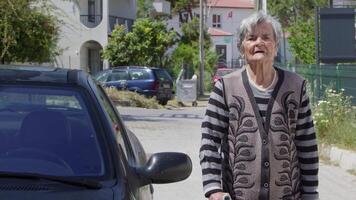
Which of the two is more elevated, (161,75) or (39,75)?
(39,75)

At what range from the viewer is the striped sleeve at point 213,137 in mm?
3975

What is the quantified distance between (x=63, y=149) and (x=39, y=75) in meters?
0.71

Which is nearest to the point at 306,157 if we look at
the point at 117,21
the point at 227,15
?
the point at 117,21

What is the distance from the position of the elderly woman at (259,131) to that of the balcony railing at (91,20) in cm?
3982

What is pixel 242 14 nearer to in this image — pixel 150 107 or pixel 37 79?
pixel 150 107


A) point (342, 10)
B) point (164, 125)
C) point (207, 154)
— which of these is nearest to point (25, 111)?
point (207, 154)

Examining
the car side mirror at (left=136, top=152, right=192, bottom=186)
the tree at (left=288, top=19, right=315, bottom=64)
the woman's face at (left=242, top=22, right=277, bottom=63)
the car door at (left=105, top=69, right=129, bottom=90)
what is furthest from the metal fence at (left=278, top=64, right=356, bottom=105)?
the tree at (left=288, top=19, right=315, bottom=64)

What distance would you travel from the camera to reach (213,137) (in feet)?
13.2

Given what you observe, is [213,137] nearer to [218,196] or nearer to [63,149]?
[218,196]

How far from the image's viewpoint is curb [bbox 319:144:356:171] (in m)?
11.1

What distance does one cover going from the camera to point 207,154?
3.99 meters

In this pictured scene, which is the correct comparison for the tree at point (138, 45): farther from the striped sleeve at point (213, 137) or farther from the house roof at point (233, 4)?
the house roof at point (233, 4)

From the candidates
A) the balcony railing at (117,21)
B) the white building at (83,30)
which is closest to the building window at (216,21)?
the balcony railing at (117,21)

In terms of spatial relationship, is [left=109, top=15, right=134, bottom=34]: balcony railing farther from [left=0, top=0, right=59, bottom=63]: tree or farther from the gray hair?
the gray hair
